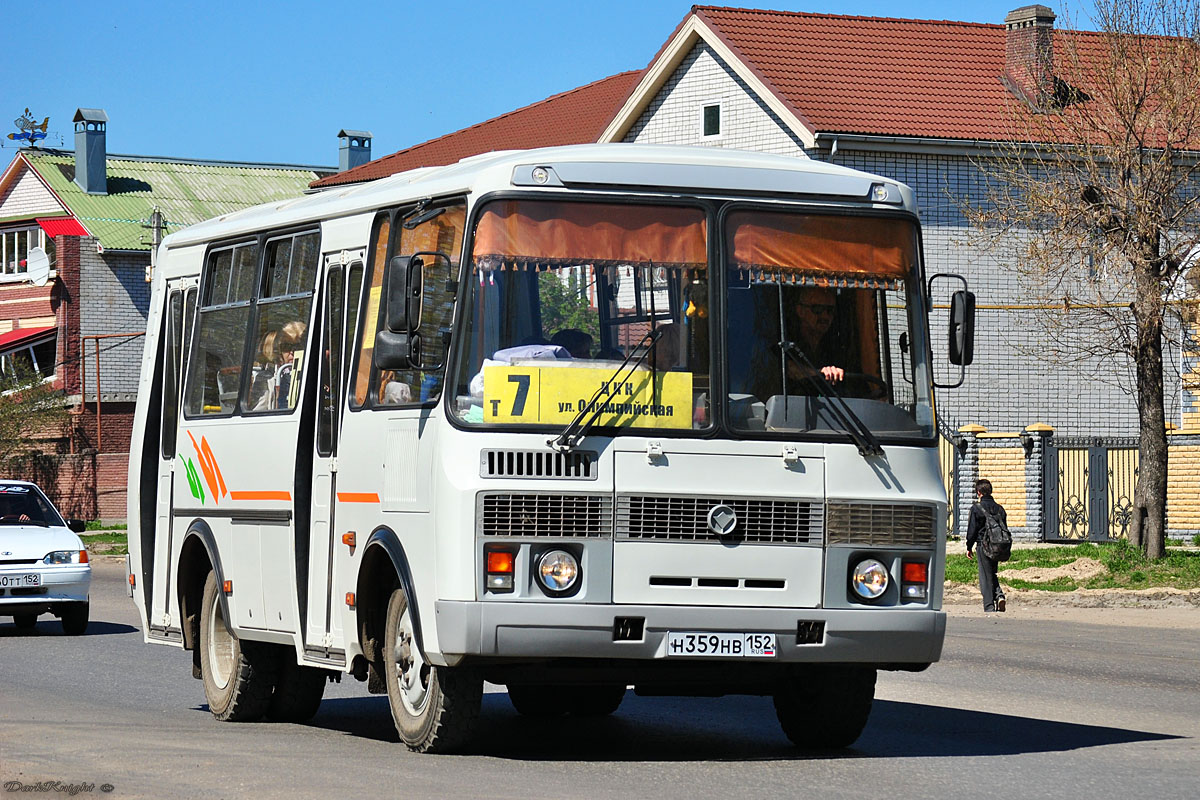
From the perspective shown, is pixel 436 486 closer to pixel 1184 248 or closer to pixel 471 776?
pixel 471 776

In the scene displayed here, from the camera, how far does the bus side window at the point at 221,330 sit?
40.2ft

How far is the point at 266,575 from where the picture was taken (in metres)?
11.5

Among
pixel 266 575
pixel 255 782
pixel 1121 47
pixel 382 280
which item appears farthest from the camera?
pixel 1121 47

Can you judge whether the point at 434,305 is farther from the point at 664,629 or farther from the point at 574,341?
the point at 664,629

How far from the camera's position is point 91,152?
67875mm

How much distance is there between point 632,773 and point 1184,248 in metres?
20.7

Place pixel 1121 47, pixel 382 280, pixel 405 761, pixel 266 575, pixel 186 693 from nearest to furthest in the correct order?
pixel 405 761 → pixel 382 280 → pixel 266 575 → pixel 186 693 → pixel 1121 47

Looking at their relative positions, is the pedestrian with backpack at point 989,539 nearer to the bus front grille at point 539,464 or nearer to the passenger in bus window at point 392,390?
the passenger in bus window at point 392,390

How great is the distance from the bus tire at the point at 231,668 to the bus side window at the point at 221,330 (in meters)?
1.10

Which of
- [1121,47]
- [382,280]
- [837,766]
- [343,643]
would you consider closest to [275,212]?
[382,280]

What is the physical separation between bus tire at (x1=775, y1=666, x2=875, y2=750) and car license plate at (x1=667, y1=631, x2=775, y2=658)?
0.85 metres

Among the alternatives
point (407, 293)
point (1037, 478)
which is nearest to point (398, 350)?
point (407, 293)

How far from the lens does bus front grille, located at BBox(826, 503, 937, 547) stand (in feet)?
31.7

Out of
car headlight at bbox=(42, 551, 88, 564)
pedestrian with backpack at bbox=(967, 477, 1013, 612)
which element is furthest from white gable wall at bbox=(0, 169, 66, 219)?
pedestrian with backpack at bbox=(967, 477, 1013, 612)
